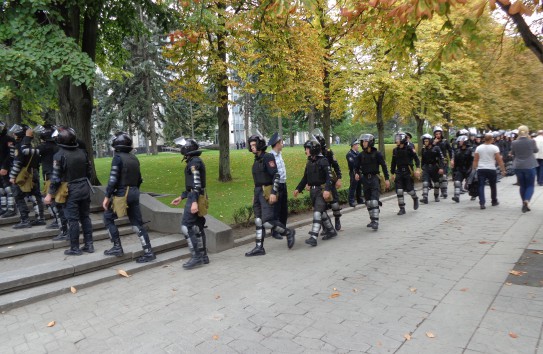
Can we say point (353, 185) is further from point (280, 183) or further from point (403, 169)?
point (280, 183)

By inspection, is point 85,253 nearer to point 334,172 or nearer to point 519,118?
point 334,172

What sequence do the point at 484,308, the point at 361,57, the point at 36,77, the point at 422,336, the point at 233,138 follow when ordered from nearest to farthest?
1. the point at 422,336
2. the point at 484,308
3. the point at 36,77
4. the point at 361,57
5. the point at 233,138

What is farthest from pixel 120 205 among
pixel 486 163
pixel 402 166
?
pixel 486 163

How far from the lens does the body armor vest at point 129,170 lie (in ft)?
20.2

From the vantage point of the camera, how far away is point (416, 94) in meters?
21.0

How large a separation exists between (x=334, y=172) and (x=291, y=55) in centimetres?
658

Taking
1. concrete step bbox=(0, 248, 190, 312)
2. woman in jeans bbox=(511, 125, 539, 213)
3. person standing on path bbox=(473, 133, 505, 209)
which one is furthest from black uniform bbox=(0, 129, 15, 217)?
woman in jeans bbox=(511, 125, 539, 213)

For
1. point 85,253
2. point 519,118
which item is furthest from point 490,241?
point 519,118

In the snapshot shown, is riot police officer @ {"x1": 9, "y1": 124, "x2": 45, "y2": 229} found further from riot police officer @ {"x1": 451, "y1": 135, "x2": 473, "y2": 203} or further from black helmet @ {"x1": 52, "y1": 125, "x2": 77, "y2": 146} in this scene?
riot police officer @ {"x1": 451, "y1": 135, "x2": 473, "y2": 203}

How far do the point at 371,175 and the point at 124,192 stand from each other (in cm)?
535

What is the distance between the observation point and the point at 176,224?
764cm

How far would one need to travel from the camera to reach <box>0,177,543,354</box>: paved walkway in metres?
3.66

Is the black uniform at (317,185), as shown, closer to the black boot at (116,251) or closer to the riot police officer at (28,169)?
the black boot at (116,251)

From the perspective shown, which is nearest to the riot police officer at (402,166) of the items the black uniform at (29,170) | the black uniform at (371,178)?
the black uniform at (371,178)
